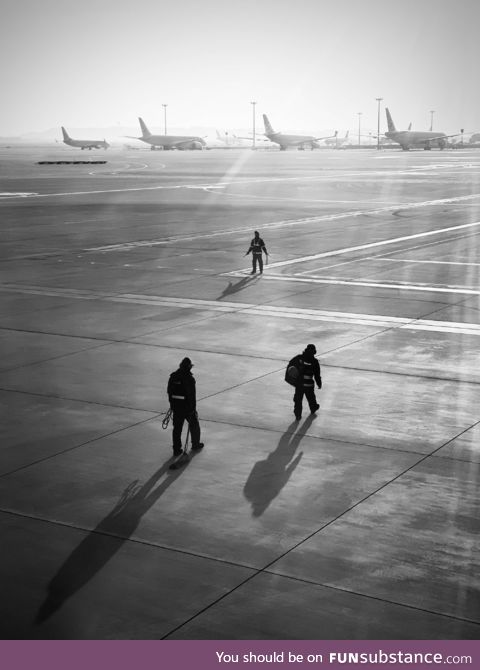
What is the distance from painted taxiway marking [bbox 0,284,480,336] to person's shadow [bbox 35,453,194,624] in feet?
39.4

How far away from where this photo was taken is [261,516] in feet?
40.3

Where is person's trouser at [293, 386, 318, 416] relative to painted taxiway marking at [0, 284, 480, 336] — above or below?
above

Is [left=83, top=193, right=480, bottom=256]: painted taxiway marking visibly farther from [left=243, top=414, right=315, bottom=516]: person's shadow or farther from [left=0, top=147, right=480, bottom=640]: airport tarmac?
[left=243, top=414, right=315, bottom=516]: person's shadow

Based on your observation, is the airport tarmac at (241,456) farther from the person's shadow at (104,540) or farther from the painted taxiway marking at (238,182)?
the painted taxiway marking at (238,182)

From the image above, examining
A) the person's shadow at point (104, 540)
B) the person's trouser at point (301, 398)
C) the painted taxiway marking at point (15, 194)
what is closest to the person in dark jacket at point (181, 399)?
the person's shadow at point (104, 540)

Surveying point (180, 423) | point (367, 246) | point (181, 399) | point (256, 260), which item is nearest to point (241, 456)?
point (180, 423)

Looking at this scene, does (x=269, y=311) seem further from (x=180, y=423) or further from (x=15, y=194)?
(x=15, y=194)

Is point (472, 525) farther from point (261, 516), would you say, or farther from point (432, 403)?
point (432, 403)

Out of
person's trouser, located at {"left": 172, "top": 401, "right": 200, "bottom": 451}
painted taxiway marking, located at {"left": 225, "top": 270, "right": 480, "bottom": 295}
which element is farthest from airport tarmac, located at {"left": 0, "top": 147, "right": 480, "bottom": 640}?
person's trouser, located at {"left": 172, "top": 401, "right": 200, "bottom": 451}

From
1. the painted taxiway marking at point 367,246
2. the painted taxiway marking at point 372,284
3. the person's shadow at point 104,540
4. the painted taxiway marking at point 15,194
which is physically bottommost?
the person's shadow at point 104,540

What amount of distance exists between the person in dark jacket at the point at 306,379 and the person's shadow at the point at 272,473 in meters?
0.76

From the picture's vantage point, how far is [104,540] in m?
11.6

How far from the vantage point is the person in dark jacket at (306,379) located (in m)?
16.5

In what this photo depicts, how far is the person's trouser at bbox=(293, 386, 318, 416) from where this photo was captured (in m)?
16.5
